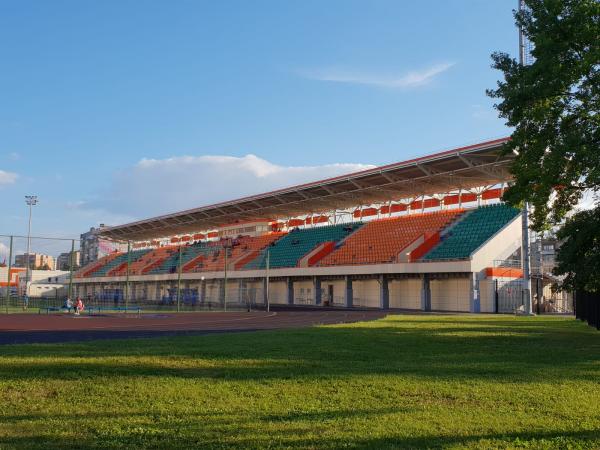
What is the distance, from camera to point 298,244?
224 ft

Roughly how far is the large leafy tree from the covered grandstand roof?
18.8 m

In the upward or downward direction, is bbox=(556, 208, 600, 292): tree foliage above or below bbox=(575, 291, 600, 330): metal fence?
above

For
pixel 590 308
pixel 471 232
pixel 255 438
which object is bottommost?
pixel 255 438

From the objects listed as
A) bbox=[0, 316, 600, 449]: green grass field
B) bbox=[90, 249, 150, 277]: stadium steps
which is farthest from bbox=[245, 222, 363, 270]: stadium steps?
bbox=[0, 316, 600, 449]: green grass field

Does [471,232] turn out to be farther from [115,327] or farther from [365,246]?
[115,327]

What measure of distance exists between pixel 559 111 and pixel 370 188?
40.5 m

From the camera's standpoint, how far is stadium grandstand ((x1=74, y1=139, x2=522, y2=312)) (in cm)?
4816

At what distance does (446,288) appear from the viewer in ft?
165

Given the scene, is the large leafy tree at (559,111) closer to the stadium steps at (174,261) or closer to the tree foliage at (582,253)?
the tree foliage at (582,253)

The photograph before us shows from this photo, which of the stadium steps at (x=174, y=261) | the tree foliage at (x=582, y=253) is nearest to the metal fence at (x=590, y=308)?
the tree foliage at (x=582, y=253)

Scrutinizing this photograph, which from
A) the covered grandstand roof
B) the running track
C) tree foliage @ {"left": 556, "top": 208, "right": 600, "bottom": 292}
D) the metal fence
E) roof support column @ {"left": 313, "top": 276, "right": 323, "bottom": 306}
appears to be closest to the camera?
tree foliage @ {"left": 556, "top": 208, "right": 600, "bottom": 292}

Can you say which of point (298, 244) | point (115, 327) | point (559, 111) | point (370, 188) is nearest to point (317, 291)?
point (298, 244)

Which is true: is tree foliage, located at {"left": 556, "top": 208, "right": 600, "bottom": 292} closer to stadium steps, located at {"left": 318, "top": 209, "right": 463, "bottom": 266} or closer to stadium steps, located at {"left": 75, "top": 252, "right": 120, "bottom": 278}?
→ stadium steps, located at {"left": 318, "top": 209, "right": 463, "bottom": 266}

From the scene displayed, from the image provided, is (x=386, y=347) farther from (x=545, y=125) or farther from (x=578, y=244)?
(x=545, y=125)
